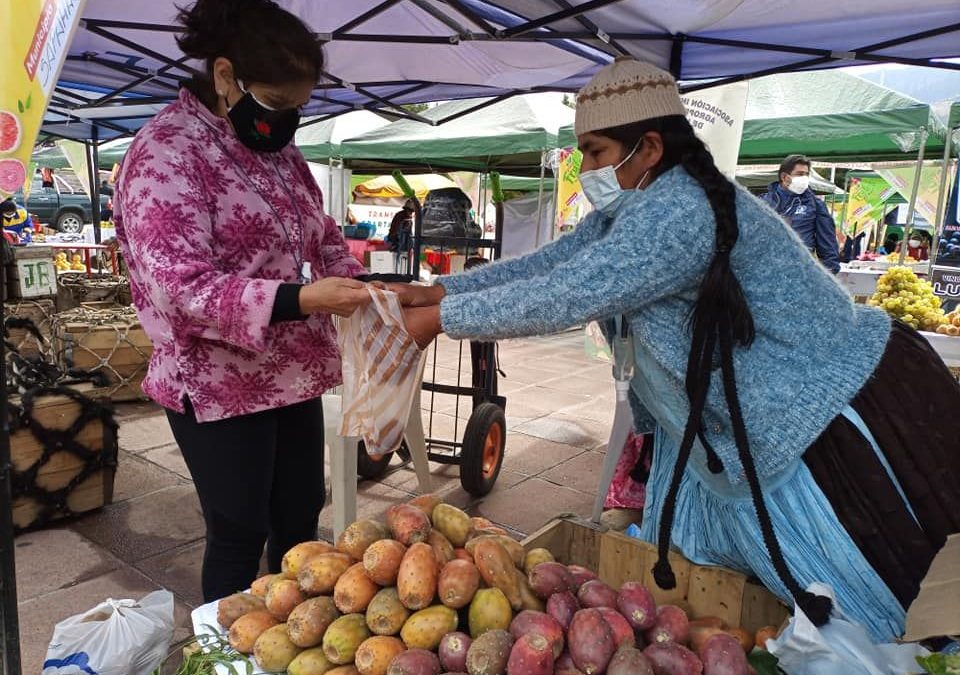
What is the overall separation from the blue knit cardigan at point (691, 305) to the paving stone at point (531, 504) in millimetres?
2500

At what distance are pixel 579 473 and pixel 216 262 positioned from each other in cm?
348

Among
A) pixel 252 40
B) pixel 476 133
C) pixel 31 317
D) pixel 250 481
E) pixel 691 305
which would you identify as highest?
pixel 476 133

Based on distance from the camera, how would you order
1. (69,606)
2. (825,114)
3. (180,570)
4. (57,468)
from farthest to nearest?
(825,114) → (57,468) → (180,570) → (69,606)

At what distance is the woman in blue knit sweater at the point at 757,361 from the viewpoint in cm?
133

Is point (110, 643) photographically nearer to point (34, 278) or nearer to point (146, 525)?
point (146, 525)

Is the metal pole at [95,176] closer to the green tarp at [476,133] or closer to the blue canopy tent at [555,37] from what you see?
the green tarp at [476,133]

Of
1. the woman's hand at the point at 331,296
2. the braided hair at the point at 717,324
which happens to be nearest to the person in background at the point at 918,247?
the braided hair at the point at 717,324

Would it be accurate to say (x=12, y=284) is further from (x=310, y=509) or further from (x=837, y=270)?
(x=837, y=270)

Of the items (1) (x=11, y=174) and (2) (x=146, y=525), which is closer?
(1) (x=11, y=174)

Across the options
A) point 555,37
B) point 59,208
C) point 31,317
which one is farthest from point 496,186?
point 59,208

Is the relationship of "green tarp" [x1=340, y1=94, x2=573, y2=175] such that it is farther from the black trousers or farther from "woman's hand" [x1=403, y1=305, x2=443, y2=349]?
"woman's hand" [x1=403, y1=305, x2=443, y2=349]

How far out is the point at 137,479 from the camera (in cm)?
429

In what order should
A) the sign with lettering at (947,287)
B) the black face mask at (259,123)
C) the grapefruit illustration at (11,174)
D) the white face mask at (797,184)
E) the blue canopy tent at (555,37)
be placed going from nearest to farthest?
1. the grapefruit illustration at (11,174)
2. the black face mask at (259,123)
3. the blue canopy tent at (555,37)
4. the sign with lettering at (947,287)
5. the white face mask at (797,184)

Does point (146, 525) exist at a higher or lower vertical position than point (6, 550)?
lower
